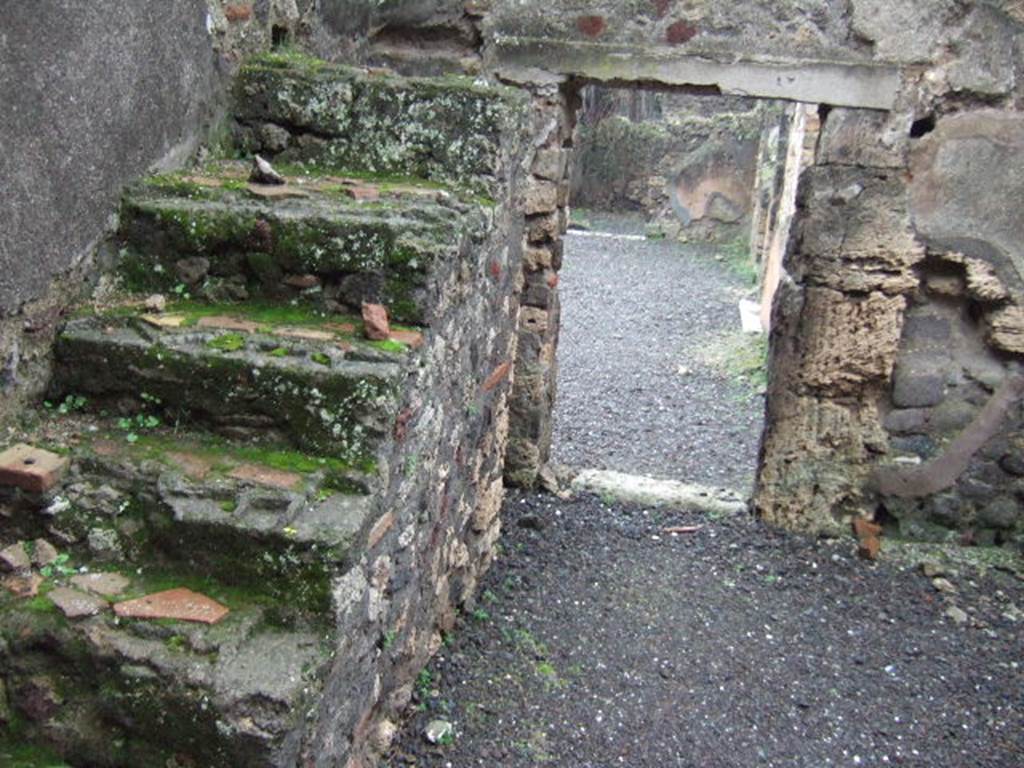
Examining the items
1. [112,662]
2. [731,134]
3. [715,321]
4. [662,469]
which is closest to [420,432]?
[112,662]

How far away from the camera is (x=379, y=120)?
311cm

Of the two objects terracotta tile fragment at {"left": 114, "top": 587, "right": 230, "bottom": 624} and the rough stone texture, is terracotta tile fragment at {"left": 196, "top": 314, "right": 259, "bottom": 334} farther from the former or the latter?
terracotta tile fragment at {"left": 114, "top": 587, "right": 230, "bottom": 624}

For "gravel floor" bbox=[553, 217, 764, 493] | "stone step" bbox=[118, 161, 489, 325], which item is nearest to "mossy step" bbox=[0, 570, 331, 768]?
"stone step" bbox=[118, 161, 489, 325]

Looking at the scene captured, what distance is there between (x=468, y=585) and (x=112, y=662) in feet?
6.50

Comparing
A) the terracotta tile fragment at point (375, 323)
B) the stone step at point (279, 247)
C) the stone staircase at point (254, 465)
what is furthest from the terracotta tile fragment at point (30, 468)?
the terracotta tile fragment at point (375, 323)

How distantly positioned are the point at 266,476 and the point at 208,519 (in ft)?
0.59

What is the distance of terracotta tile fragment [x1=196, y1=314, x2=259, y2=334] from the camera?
232 cm

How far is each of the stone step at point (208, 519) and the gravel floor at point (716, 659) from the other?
3.76 ft

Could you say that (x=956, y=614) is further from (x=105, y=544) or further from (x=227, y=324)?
(x=105, y=544)

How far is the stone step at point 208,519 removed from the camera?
1.94 m

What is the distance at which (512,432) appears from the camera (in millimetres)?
4992

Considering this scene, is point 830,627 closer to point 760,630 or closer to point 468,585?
point 760,630

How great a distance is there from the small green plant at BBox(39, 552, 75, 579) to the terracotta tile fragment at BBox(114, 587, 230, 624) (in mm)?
171

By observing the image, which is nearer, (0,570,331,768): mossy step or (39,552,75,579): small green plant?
(0,570,331,768): mossy step
